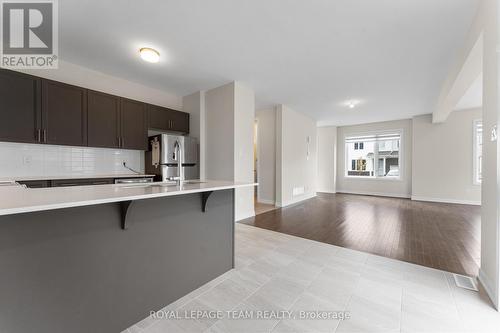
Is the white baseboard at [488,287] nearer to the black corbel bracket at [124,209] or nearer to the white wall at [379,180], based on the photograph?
the black corbel bracket at [124,209]

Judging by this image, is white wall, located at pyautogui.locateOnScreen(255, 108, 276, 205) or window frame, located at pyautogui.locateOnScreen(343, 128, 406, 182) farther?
window frame, located at pyautogui.locateOnScreen(343, 128, 406, 182)

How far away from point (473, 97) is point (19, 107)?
8.74m

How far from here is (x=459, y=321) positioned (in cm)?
147

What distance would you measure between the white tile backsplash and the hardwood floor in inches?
106

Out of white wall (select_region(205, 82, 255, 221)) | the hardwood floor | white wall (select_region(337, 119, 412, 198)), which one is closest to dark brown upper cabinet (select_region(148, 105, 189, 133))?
white wall (select_region(205, 82, 255, 221))

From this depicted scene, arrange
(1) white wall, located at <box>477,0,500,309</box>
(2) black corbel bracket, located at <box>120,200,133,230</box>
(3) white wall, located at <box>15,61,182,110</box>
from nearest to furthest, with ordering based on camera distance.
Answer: (2) black corbel bracket, located at <box>120,200,133,230</box>
(1) white wall, located at <box>477,0,500,309</box>
(3) white wall, located at <box>15,61,182,110</box>

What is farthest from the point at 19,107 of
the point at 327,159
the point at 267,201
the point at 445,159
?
the point at 445,159

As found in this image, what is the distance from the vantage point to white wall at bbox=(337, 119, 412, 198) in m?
6.92

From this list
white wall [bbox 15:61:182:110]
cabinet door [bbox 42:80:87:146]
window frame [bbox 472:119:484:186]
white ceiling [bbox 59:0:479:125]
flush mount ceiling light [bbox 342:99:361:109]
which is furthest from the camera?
window frame [bbox 472:119:484:186]

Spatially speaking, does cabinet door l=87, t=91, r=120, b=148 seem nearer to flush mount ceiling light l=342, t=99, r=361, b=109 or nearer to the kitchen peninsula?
the kitchen peninsula

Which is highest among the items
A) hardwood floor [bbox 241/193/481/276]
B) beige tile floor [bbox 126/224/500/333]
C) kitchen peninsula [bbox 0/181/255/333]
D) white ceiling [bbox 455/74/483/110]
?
white ceiling [bbox 455/74/483/110]

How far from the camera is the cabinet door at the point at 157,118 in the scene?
12.8ft

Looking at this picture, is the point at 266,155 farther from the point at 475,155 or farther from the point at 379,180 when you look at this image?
the point at 475,155

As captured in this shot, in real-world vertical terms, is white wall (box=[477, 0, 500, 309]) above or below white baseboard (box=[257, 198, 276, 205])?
above
